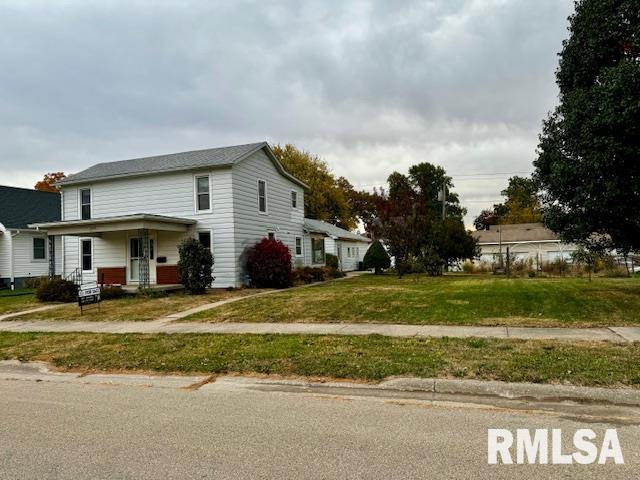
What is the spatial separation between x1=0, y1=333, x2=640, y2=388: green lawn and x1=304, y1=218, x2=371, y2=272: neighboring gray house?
19.8m

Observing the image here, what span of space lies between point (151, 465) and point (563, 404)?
4.42 m

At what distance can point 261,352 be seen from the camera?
850 centimetres

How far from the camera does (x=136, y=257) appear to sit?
2347 centimetres

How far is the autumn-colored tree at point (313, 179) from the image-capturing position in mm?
49344

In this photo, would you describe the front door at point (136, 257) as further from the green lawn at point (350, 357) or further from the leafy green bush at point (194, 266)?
the green lawn at point (350, 357)

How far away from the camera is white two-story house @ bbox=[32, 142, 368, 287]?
2164 centimetres

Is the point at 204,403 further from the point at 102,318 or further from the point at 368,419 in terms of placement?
the point at 102,318

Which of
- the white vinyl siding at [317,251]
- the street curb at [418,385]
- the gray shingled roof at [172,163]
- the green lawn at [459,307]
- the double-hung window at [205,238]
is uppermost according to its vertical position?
the gray shingled roof at [172,163]

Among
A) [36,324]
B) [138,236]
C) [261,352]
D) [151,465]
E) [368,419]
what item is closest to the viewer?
[151,465]

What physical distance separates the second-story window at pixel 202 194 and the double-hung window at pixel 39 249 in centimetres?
1328

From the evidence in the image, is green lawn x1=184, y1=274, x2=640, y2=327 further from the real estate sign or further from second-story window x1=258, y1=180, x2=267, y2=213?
second-story window x1=258, y1=180, x2=267, y2=213

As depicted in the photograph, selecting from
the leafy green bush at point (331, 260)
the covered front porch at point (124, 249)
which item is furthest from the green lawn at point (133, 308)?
the leafy green bush at point (331, 260)

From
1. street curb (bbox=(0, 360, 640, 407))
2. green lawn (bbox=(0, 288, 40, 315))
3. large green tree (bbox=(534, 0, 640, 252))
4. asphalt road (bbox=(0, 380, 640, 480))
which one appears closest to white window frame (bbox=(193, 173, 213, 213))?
green lawn (bbox=(0, 288, 40, 315))

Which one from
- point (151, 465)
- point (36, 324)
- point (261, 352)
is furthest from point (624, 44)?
point (36, 324)
